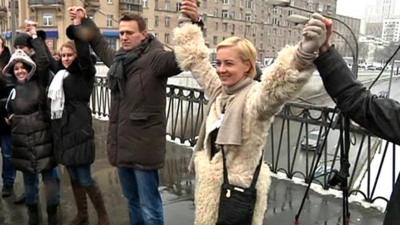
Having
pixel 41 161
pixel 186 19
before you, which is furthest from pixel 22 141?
pixel 186 19

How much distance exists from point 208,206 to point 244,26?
68.8 m

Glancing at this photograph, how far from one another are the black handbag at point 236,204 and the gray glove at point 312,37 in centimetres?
77

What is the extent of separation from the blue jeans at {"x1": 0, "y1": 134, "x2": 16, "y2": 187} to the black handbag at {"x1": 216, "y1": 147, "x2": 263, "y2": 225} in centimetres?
292

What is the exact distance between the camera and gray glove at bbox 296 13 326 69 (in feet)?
5.00

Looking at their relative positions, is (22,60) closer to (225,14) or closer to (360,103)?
(360,103)

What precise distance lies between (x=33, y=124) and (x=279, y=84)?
2.33 m

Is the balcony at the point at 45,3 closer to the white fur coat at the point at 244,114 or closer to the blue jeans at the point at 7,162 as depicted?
the blue jeans at the point at 7,162

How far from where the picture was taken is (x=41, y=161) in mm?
A: 3375

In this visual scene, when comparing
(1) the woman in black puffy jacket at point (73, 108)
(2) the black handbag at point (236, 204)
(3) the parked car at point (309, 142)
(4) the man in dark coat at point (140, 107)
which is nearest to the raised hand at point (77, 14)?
(1) the woman in black puffy jacket at point (73, 108)

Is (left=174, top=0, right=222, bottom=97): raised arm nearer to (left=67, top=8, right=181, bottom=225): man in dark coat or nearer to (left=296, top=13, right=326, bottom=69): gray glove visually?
(left=67, top=8, right=181, bottom=225): man in dark coat

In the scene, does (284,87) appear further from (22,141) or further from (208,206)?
(22,141)

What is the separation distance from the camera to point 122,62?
2865 millimetres

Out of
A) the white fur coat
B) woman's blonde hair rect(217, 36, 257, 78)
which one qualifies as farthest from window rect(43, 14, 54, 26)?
woman's blonde hair rect(217, 36, 257, 78)

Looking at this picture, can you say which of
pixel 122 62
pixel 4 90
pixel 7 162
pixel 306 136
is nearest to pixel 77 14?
pixel 122 62
